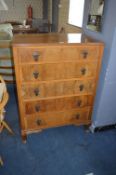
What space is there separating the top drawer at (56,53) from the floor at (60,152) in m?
0.93

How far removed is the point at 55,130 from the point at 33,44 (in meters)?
1.11

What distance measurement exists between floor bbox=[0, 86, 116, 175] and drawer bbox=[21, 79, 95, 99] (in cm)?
57

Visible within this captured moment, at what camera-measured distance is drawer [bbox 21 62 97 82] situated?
1383 mm

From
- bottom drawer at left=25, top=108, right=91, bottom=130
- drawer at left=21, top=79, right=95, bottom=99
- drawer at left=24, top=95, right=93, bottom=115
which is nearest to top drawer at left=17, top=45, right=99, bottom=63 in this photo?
drawer at left=21, top=79, right=95, bottom=99

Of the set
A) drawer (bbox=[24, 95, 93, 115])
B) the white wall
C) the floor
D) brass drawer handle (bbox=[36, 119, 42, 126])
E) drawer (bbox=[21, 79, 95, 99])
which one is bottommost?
the floor

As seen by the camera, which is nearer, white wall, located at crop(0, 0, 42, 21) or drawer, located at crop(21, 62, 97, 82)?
drawer, located at crop(21, 62, 97, 82)

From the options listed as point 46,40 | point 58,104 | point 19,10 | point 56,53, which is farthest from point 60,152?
point 19,10

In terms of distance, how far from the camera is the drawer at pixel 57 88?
147 centimetres

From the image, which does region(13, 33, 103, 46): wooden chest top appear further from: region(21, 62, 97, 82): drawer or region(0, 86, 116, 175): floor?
region(0, 86, 116, 175): floor

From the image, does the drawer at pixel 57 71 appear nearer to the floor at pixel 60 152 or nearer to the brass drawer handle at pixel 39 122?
the brass drawer handle at pixel 39 122

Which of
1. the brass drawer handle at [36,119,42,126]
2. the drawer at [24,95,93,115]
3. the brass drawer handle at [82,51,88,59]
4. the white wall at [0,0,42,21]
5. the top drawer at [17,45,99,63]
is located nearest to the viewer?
the top drawer at [17,45,99,63]

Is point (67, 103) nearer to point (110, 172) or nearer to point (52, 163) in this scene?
point (52, 163)

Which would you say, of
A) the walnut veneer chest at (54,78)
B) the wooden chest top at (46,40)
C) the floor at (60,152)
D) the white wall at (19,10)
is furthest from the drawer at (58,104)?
the white wall at (19,10)

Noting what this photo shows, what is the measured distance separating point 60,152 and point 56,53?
102 centimetres
